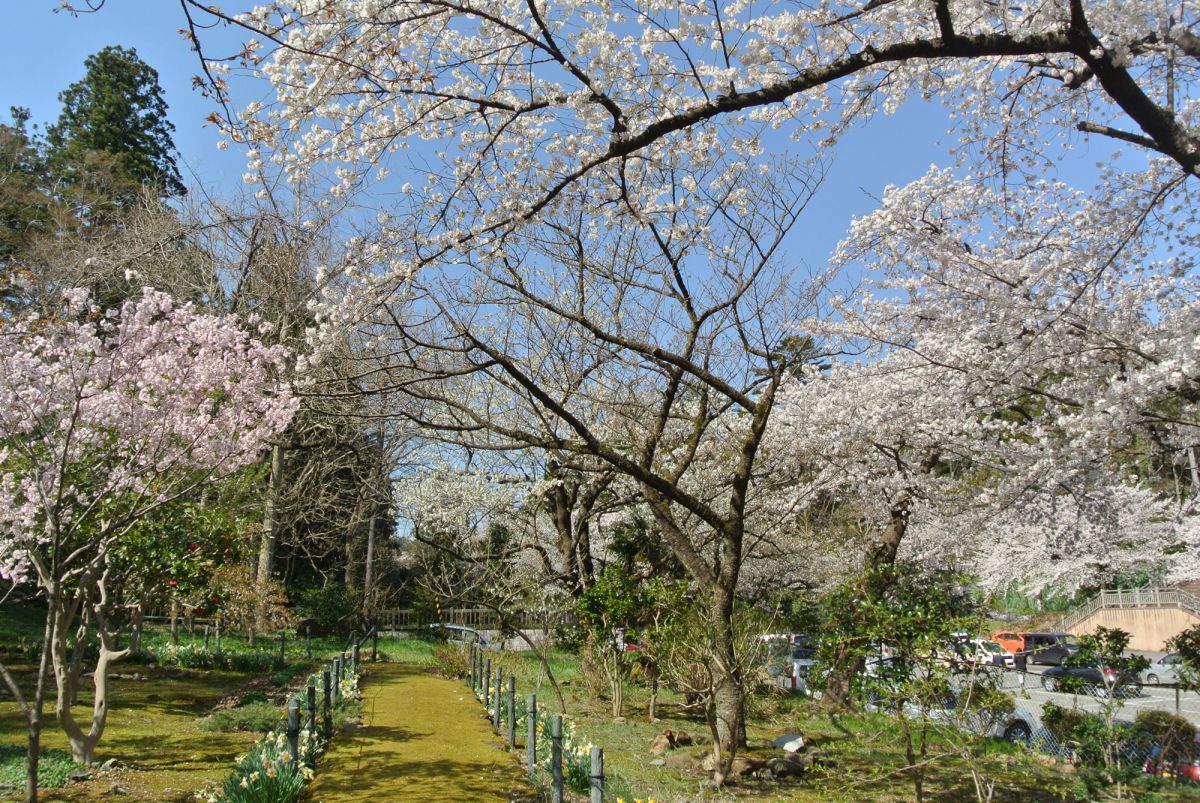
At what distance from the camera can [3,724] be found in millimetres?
7906

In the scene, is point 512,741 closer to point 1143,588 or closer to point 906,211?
point 906,211

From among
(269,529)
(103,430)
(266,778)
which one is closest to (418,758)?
(266,778)

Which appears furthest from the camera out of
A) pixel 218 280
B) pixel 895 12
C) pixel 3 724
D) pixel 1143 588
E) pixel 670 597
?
pixel 1143 588

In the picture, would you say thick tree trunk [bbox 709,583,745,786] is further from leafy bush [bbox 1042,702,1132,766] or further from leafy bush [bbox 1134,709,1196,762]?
leafy bush [bbox 1134,709,1196,762]

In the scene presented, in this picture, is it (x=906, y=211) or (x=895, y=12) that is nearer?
(x=895, y=12)

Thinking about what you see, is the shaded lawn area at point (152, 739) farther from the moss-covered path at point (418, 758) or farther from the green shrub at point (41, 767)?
the moss-covered path at point (418, 758)

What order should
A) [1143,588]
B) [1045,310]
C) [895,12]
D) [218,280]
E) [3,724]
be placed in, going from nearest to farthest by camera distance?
[895,12]
[1045,310]
[3,724]
[218,280]
[1143,588]

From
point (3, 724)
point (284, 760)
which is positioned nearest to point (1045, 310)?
Result: point (284, 760)

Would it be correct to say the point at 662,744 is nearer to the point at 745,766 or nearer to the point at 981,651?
the point at 745,766

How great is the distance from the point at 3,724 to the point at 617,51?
28.6 feet

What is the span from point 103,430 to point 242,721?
3.63 meters

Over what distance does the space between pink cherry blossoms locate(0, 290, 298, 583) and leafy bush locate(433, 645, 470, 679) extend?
7.99 metres

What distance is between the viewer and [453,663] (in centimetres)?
1467

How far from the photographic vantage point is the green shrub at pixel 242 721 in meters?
8.15
